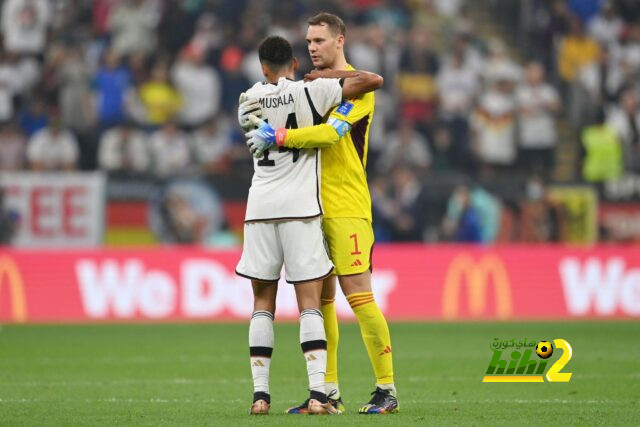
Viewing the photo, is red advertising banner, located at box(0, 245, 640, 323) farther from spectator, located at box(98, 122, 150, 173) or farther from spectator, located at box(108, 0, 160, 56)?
spectator, located at box(108, 0, 160, 56)

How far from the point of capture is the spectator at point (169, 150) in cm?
1948

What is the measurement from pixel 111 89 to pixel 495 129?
20.9 ft

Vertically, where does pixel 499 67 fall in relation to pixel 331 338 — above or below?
above

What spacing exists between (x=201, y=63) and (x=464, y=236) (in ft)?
17.5

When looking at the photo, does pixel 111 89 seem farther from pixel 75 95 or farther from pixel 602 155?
pixel 602 155

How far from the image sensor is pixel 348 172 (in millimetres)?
7789

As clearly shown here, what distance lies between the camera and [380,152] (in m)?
20.2

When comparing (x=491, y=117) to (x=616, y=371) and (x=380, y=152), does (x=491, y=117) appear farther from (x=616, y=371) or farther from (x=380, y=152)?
(x=616, y=371)

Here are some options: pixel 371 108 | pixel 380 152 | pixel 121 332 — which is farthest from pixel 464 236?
pixel 371 108

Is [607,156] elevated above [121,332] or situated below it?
above

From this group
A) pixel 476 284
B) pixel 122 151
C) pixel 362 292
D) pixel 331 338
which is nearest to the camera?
pixel 362 292

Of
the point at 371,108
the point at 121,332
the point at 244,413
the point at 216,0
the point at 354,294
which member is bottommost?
the point at 121,332

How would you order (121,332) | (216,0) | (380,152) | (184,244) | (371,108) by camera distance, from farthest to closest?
1. (216,0)
2. (380,152)
3. (184,244)
4. (121,332)
5. (371,108)

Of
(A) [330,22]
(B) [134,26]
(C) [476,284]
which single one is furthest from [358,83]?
(B) [134,26]
